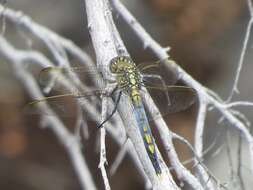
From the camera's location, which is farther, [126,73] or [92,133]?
[92,133]

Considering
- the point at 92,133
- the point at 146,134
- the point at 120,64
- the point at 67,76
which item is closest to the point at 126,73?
the point at 120,64

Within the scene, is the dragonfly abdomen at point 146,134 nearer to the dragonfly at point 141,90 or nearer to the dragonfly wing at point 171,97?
the dragonfly at point 141,90

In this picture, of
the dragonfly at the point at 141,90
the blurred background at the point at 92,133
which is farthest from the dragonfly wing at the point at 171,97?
the blurred background at the point at 92,133

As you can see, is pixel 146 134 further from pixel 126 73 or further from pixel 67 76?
pixel 67 76

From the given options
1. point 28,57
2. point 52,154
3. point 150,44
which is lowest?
point 150,44

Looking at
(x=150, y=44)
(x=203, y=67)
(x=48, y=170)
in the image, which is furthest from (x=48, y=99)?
(x=203, y=67)

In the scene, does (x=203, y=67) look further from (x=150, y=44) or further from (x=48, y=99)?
(x=48, y=99)

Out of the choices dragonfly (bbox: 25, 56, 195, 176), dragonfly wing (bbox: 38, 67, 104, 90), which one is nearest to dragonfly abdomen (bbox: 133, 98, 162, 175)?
dragonfly (bbox: 25, 56, 195, 176)
